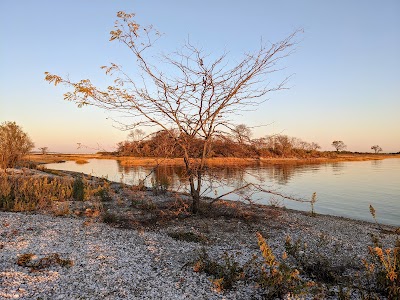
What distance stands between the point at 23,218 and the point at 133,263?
210 inches

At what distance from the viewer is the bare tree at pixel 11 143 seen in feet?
90.1

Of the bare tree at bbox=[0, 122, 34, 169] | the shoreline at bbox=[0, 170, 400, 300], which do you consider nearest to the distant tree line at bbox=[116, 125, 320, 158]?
the shoreline at bbox=[0, 170, 400, 300]

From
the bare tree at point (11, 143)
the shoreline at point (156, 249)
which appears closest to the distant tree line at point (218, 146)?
the shoreline at point (156, 249)

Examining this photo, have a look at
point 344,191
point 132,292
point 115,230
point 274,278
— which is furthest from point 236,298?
point 344,191

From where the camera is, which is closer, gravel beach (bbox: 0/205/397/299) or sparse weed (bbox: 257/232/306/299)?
sparse weed (bbox: 257/232/306/299)

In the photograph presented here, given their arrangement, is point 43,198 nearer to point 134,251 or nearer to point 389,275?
point 134,251

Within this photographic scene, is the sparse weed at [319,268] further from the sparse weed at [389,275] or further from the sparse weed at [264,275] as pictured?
the sparse weed at [389,275]

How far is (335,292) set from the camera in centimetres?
552

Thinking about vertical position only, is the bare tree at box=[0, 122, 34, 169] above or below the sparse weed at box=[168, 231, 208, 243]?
above

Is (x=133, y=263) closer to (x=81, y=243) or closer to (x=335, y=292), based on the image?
(x=81, y=243)

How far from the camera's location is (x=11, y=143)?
93.1 ft

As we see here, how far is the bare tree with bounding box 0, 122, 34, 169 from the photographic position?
27469 mm

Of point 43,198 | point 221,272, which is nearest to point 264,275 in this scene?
point 221,272

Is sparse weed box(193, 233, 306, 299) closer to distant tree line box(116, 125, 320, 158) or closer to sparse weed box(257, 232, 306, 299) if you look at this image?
sparse weed box(257, 232, 306, 299)
